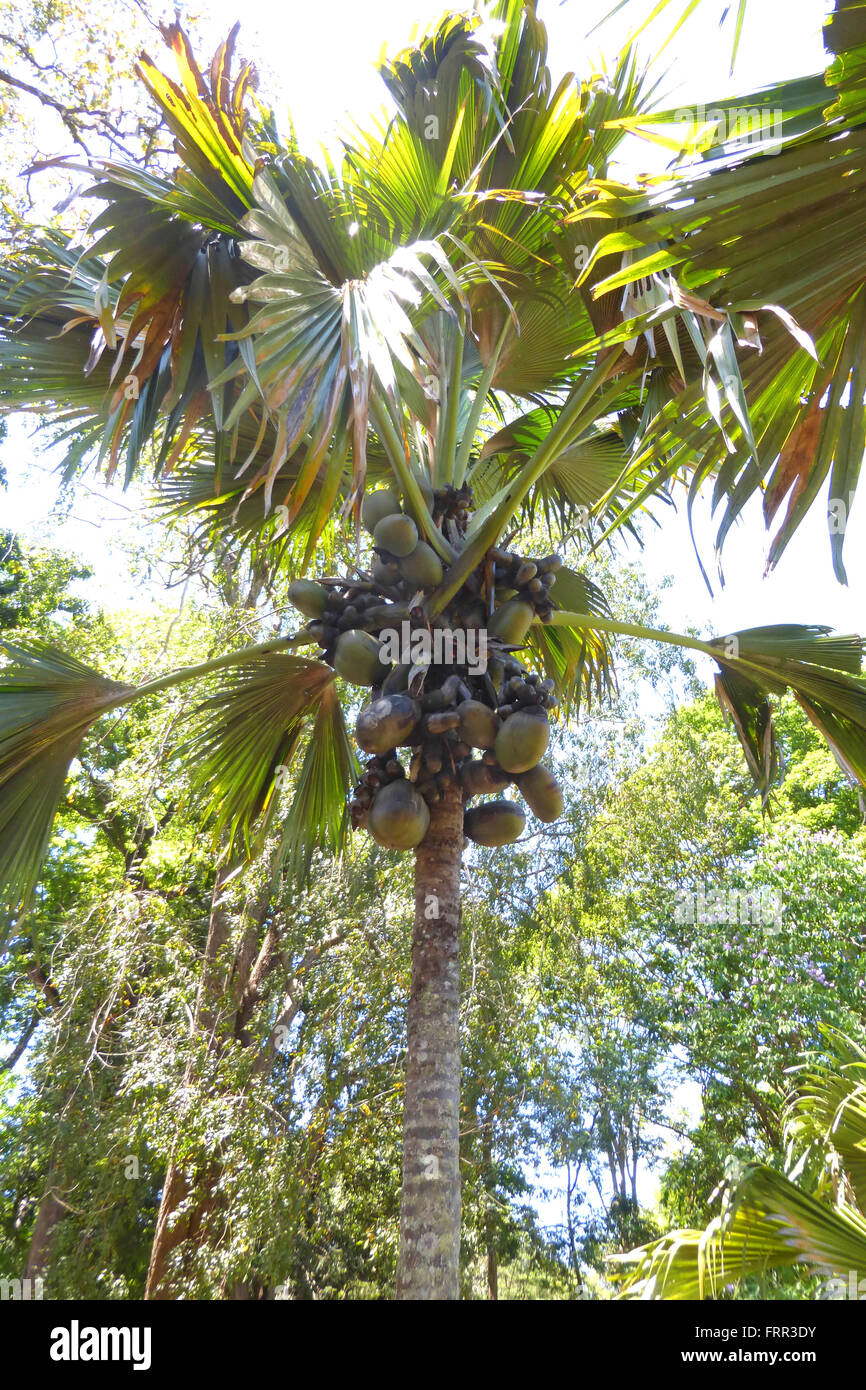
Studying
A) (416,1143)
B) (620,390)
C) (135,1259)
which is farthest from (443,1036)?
(135,1259)

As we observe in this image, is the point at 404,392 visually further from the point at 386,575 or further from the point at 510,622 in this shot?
the point at 510,622

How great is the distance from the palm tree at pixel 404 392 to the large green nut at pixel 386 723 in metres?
0.01

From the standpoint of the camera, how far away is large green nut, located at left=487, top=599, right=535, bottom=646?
3803mm

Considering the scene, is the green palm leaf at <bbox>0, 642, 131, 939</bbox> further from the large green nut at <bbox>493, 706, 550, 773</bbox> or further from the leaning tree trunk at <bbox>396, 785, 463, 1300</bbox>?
the large green nut at <bbox>493, 706, 550, 773</bbox>

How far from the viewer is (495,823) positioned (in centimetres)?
378

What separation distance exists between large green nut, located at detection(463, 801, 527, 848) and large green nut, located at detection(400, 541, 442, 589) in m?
0.96

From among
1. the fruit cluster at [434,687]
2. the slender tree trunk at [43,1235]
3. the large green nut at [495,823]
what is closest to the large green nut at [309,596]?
the fruit cluster at [434,687]

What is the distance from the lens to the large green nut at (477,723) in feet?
11.4

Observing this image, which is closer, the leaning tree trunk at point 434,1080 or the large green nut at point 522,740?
the leaning tree trunk at point 434,1080

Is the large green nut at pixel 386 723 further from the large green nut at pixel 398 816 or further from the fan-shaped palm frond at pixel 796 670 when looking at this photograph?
the fan-shaped palm frond at pixel 796 670

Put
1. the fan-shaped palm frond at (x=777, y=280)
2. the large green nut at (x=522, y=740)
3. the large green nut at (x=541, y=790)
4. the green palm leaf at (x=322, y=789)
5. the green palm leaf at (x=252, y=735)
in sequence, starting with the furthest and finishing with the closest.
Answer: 1. the green palm leaf at (x=322, y=789)
2. the green palm leaf at (x=252, y=735)
3. the large green nut at (x=541, y=790)
4. the large green nut at (x=522, y=740)
5. the fan-shaped palm frond at (x=777, y=280)

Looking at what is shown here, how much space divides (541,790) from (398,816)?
57 centimetres
